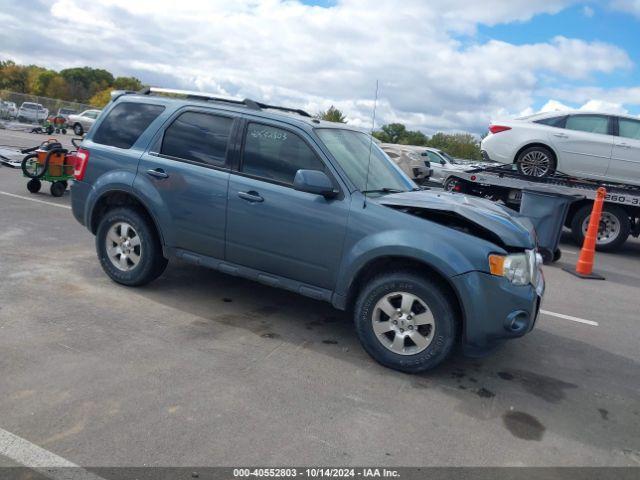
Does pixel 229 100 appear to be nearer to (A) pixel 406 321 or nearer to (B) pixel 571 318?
(A) pixel 406 321

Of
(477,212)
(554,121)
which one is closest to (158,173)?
(477,212)

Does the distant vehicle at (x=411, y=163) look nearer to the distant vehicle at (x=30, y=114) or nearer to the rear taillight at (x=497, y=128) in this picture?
the rear taillight at (x=497, y=128)

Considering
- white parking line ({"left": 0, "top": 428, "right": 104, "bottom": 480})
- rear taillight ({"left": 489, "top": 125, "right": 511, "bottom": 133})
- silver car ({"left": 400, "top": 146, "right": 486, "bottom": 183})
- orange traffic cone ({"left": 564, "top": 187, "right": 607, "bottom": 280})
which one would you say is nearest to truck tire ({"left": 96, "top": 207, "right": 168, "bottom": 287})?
white parking line ({"left": 0, "top": 428, "right": 104, "bottom": 480})

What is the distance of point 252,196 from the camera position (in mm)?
4684

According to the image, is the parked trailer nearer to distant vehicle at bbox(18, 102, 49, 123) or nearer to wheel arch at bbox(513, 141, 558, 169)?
wheel arch at bbox(513, 141, 558, 169)

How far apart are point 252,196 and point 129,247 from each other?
1556 millimetres

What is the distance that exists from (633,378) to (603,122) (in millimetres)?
7524

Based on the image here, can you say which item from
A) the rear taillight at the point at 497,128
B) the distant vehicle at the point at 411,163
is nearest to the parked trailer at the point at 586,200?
the rear taillight at the point at 497,128

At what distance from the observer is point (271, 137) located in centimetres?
481

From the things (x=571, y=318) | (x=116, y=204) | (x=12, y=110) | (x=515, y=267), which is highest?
(x=12, y=110)

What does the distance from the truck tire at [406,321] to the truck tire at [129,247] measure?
85.7 inches

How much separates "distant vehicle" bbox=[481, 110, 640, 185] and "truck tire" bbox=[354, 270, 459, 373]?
7884 mm

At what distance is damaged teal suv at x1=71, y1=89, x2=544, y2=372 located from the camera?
4.01 m

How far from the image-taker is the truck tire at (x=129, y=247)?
530 cm
